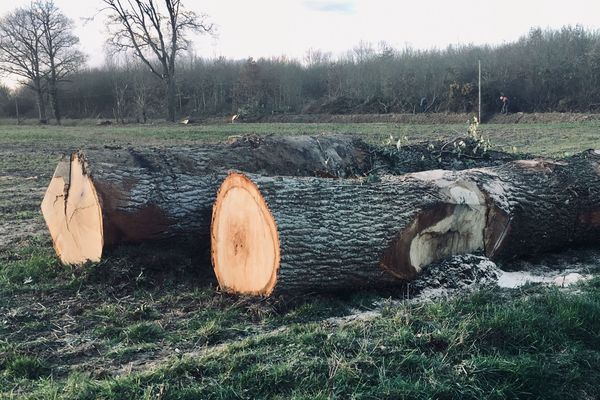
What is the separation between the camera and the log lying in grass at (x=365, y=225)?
382 cm

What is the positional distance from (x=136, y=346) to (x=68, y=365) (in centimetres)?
37

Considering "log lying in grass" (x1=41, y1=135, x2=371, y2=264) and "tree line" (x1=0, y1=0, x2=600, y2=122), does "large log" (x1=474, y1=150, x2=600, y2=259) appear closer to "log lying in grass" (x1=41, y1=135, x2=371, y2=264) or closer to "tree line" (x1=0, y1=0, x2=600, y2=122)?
"log lying in grass" (x1=41, y1=135, x2=371, y2=264)

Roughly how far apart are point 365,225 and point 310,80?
4010 cm

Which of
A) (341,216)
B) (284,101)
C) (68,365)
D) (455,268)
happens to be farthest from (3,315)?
(284,101)

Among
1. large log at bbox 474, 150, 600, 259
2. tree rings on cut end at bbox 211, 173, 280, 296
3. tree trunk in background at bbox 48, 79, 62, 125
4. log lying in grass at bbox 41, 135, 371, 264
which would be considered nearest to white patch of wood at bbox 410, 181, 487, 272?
large log at bbox 474, 150, 600, 259

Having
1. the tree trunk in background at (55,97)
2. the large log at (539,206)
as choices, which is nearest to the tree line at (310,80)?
the tree trunk in background at (55,97)

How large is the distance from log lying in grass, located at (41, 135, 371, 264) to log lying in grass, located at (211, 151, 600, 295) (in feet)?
2.29

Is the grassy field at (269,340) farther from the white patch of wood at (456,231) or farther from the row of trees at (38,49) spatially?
the row of trees at (38,49)

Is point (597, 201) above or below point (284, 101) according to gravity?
below

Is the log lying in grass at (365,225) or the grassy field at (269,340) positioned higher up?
the log lying in grass at (365,225)

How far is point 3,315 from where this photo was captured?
3.80 m

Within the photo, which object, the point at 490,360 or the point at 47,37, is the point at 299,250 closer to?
the point at 490,360

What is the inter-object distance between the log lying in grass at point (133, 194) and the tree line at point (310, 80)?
28.6 metres

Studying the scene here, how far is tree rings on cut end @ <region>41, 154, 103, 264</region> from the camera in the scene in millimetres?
4703
